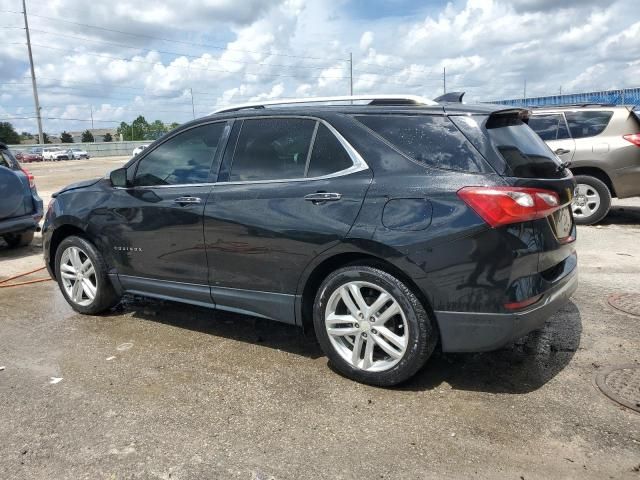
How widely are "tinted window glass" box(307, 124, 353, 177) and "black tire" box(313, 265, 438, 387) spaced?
65 centimetres

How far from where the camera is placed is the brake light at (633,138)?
824 centimetres

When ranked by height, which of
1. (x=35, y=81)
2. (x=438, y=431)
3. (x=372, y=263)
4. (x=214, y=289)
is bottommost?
(x=438, y=431)

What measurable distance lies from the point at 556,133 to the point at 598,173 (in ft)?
2.95

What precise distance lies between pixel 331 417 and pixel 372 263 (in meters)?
0.93

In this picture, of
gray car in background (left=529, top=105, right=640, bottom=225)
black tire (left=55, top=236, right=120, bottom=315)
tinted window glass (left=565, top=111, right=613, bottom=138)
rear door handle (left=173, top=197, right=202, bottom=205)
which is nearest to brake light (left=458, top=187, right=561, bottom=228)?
rear door handle (left=173, top=197, right=202, bottom=205)

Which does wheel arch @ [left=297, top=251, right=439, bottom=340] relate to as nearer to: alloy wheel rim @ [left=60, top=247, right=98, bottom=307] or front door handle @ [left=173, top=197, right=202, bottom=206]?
front door handle @ [left=173, top=197, right=202, bottom=206]

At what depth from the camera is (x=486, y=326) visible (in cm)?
313

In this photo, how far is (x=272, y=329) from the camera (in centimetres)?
469

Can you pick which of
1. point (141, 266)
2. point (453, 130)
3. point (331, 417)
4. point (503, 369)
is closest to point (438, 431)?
point (331, 417)

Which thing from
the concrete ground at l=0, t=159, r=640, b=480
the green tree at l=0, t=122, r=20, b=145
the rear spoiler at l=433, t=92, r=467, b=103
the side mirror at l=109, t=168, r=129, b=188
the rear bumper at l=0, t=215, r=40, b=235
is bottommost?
the concrete ground at l=0, t=159, r=640, b=480

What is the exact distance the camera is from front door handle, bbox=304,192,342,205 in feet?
11.5

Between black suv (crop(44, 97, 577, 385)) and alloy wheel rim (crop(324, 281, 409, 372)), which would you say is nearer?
black suv (crop(44, 97, 577, 385))

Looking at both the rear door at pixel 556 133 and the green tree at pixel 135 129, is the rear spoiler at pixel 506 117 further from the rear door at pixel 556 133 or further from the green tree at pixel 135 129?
the green tree at pixel 135 129

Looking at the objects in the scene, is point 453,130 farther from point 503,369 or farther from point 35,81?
point 35,81
